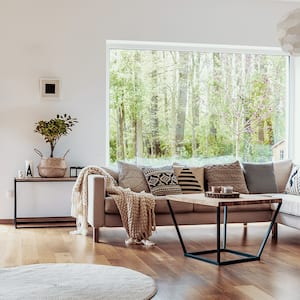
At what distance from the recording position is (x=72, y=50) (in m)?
7.11

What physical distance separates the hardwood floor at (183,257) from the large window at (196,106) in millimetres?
1321

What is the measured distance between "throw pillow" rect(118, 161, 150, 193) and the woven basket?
84 centimetres

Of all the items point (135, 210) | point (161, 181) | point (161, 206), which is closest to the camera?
Answer: point (135, 210)

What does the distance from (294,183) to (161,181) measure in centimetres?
152

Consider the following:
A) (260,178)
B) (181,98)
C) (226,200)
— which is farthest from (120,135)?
(226,200)

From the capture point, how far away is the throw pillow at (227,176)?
251 inches

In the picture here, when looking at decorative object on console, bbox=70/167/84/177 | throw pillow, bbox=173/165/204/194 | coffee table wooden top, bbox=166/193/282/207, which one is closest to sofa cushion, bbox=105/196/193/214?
throw pillow, bbox=173/165/204/194

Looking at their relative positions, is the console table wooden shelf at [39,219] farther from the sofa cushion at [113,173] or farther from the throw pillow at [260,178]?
the throw pillow at [260,178]

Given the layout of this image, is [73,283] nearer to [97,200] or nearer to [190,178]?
[97,200]

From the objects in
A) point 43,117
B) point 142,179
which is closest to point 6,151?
point 43,117

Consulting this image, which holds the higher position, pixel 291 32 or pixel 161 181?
pixel 291 32

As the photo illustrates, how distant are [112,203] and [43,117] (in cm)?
195

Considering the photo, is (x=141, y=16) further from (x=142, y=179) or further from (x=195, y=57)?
(x=142, y=179)

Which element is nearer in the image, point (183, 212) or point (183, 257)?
point (183, 257)
